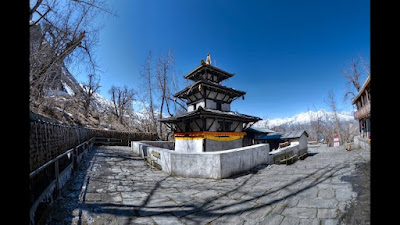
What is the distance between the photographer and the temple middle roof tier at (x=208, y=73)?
1706 cm

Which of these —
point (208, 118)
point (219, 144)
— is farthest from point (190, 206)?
point (219, 144)

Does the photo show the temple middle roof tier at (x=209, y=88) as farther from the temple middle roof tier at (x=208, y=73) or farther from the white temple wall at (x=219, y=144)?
the white temple wall at (x=219, y=144)

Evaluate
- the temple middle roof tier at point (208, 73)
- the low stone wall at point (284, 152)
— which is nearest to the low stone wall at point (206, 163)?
the low stone wall at point (284, 152)

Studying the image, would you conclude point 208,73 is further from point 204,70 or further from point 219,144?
point 219,144

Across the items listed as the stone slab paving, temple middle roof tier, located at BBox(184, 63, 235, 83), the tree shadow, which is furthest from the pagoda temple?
the tree shadow

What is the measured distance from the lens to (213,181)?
6.80 m

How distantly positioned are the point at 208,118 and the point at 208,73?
5.70 meters

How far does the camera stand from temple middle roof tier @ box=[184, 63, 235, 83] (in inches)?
672

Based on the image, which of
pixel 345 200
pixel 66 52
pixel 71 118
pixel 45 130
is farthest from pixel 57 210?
pixel 71 118
